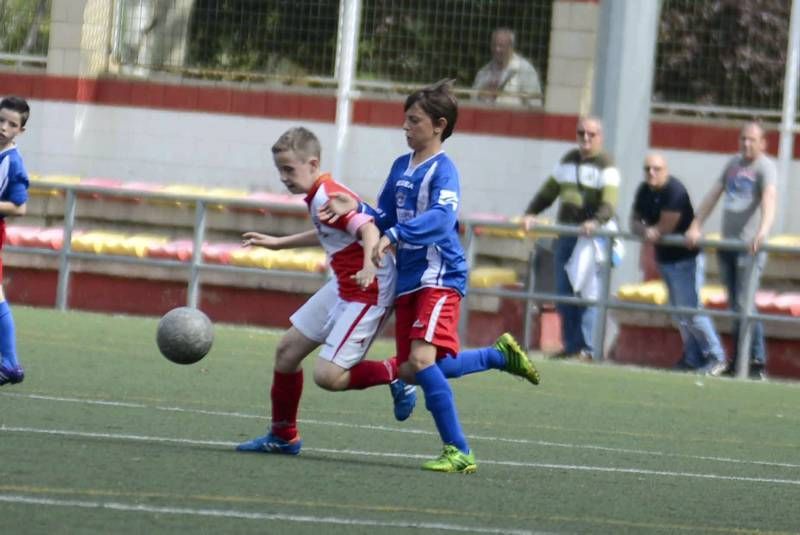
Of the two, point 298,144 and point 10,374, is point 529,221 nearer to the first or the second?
point 10,374

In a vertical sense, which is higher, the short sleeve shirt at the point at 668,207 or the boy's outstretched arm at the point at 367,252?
the short sleeve shirt at the point at 668,207

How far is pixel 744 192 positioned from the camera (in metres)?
14.8

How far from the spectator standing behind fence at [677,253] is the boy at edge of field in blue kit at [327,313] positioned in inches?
260

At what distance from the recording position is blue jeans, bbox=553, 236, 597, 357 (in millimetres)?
15133

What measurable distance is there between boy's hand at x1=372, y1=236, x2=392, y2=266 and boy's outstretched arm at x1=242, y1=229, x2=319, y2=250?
60 centimetres

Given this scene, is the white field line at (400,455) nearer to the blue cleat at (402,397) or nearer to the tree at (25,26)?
the blue cleat at (402,397)

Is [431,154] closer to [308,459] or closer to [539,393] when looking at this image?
[308,459]

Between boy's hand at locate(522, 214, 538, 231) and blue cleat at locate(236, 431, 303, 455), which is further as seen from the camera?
boy's hand at locate(522, 214, 538, 231)

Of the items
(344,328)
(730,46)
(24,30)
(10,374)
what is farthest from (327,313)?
(24,30)

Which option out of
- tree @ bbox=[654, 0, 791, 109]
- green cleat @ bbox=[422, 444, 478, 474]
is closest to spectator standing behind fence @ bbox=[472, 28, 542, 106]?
tree @ bbox=[654, 0, 791, 109]

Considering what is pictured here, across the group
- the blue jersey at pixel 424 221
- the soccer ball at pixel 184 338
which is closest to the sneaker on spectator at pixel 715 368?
the soccer ball at pixel 184 338

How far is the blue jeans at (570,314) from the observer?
15.1m

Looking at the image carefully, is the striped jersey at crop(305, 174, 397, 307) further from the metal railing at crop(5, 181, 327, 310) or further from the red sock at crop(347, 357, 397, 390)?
the metal railing at crop(5, 181, 327, 310)

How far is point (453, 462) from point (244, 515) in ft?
5.43
